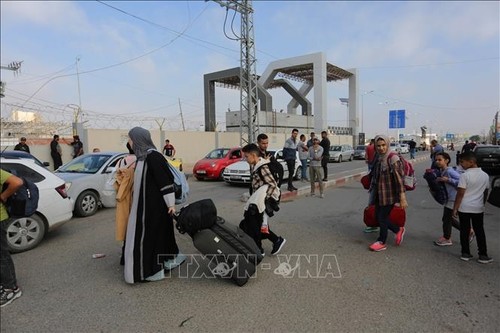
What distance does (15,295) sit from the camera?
3.57 m

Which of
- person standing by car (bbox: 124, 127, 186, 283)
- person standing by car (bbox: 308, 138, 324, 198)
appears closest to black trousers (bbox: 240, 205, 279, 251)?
person standing by car (bbox: 124, 127, 186, 283)

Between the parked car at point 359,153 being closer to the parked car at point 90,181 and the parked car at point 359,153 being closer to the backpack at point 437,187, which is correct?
the parked car at point 90,181

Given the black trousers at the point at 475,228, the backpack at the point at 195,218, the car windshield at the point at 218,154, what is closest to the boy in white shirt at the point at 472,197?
the black trousers at the point at 475,228

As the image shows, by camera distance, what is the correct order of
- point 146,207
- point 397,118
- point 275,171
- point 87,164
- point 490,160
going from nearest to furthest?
point 146,207
point 275,171
point 87,164
point 490,160
point 397,118

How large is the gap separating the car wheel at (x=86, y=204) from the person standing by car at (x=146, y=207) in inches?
171

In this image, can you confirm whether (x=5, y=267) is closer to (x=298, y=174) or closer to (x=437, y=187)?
(x=437, y=187)

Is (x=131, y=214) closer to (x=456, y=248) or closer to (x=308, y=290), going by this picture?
(x=308, y=290)

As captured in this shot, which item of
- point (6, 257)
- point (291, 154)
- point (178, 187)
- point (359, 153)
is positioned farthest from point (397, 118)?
point (6, 257)

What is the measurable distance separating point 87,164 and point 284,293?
6654 mm

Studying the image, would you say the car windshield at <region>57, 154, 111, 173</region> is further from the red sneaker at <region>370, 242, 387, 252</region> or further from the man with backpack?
the red sneaker at <region>370, 242, 387, 252</region>

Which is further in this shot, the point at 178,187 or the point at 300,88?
the point at 300,88

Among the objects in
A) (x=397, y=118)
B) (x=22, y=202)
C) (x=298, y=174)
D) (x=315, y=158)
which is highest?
(x=397, y=118)

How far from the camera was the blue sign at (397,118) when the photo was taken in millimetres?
41188

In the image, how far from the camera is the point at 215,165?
14.6 m
